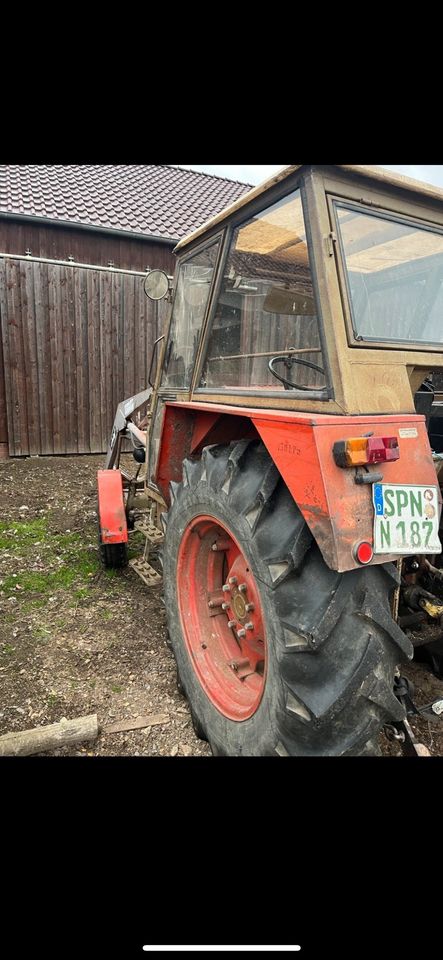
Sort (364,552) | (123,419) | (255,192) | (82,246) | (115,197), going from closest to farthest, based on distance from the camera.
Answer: (364,552) < (255,192) < (123,419) < (82,246) < (115,197)

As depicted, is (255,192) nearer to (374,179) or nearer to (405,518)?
(374,179)

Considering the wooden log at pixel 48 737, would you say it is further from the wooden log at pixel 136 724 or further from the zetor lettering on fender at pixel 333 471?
the zetor lettering on fender at pixel 333 471

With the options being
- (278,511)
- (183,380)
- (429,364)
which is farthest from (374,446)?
(183,380)

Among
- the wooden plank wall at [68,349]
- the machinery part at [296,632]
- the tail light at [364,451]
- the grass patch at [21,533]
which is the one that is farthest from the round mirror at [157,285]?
the wooden plank wall at [68,349]

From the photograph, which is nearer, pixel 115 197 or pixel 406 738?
pixel 406 738

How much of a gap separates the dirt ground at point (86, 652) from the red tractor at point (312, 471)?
0.25 meters

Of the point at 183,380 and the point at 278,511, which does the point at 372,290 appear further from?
the point at 183,380

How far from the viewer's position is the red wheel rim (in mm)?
2045

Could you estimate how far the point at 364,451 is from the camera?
53.5 inches

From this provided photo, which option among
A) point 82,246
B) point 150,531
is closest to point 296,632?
point 150,531

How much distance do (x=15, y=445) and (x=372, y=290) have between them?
20.6ft

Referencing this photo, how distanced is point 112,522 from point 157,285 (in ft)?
5.52

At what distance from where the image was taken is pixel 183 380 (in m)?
2.82

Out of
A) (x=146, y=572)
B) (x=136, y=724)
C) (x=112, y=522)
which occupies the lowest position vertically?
(x=136, y=724)
